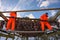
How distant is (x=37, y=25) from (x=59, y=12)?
239 cm

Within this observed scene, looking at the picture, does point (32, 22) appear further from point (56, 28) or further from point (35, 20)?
point (56, 28)

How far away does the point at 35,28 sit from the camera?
10.1 metres

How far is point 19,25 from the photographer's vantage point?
10312mm

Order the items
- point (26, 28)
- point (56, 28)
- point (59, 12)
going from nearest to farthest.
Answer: point (59, 12) → point (56, 28) → point (26, 28)

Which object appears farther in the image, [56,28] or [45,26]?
[56,28]

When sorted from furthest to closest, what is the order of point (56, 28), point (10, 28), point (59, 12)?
point (56, 28) < point (10, 28) < point (59, 12)

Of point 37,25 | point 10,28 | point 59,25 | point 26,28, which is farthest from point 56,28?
point 10,28

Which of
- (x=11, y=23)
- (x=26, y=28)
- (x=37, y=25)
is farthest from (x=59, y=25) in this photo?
(x=11, y=23)

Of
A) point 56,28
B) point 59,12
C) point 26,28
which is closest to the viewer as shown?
Answer: point 59,12

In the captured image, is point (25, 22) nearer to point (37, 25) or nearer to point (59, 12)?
point (37, 25)

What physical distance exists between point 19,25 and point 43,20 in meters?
2.67

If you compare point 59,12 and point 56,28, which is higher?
point 59,12

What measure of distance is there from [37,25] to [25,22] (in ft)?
2.97

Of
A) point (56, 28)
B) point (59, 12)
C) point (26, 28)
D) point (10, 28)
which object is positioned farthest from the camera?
point (26, 28)
